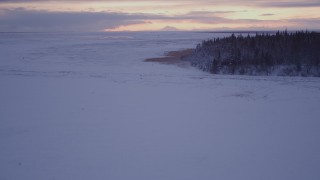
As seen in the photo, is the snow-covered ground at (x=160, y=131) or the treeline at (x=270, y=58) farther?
the treeline at (x=270, y=58)

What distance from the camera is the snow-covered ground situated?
21.0 ft

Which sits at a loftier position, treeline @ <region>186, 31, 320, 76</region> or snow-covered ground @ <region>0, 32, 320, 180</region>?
treeline @ <region>186, 31, 320, 76</region>

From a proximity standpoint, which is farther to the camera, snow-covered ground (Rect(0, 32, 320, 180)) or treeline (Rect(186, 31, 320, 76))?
treeline (Rect(186, 31, 320, 76))

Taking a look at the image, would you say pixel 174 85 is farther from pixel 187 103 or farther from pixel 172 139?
pixel 172 139

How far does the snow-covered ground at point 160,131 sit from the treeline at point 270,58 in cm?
425

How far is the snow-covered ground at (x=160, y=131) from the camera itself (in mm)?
6402

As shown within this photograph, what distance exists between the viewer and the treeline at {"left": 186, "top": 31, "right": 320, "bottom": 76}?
18.6m

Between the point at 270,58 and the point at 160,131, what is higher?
the point at 270,58

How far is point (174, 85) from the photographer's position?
1446 centimetres

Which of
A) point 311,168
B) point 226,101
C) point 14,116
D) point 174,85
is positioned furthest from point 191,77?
point 311,168

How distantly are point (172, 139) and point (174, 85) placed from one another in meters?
6.76

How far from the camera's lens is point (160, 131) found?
27.6 feet

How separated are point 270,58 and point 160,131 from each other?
13836 millimetres

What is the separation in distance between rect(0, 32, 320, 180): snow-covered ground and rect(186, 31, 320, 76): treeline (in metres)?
4.25
